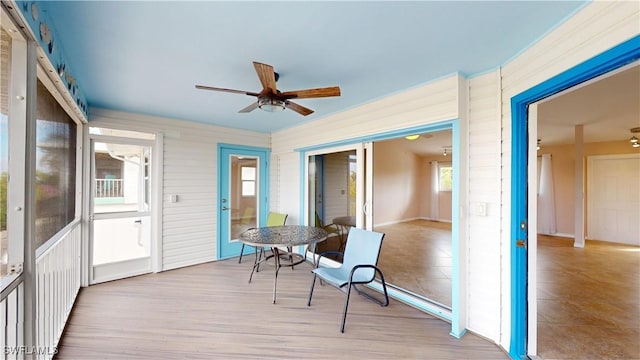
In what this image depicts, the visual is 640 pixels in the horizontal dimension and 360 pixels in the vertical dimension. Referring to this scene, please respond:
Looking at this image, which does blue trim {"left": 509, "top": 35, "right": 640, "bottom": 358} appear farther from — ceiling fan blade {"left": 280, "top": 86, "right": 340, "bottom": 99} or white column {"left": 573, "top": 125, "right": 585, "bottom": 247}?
white column {"left": 573, "top": 125, "right": 585, "bottom": 247}

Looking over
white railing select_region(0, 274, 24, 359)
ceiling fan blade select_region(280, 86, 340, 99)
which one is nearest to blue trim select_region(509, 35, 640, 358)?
ceiling fan blade select_region(280, 86, 340, 99)

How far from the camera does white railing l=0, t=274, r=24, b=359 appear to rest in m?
1.19

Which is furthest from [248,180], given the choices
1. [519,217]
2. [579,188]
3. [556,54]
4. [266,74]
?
[579,188]

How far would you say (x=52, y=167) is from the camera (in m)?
2.02

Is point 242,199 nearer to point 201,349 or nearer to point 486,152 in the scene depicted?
point 201,349

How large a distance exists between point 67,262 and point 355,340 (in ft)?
9.66

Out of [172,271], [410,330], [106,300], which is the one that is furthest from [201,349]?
[172,271]

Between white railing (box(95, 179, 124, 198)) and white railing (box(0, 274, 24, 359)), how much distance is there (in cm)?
254

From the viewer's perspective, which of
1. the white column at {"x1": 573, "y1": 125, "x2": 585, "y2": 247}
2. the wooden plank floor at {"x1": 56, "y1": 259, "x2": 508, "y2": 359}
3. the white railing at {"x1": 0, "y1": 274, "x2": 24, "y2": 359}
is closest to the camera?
the white railing at {"x1": 0, "y1": 274, "x2": 24, "y2": 359}

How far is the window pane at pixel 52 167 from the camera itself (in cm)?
170

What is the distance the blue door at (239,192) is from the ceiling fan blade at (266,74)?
9.12 feet

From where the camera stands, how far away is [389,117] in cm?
283

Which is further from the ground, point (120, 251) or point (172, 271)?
point (120, 251)

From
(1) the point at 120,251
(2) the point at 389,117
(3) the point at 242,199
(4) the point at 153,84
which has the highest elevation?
(4) the point at 153,84
